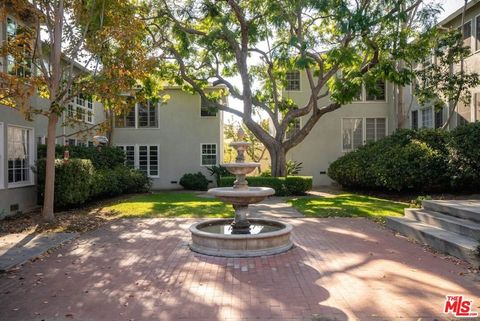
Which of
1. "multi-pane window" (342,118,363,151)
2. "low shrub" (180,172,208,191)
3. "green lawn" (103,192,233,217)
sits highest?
"multi-pane window" (342,118,363,151)

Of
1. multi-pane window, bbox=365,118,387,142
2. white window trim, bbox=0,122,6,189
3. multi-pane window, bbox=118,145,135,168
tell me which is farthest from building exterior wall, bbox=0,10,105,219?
multi-pane window, bbox=365,118,387,142

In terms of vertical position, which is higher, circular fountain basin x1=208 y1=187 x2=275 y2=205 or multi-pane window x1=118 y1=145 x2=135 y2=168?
multi-pane window x1=118 y1=145 x2=135 y2=168

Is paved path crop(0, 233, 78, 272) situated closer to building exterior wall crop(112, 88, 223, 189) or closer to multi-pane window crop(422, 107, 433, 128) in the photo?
building exterior wall crop(112, 88, 223, 189)

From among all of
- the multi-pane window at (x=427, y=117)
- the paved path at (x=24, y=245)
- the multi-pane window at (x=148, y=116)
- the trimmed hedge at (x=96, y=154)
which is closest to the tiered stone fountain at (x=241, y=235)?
the paved path at (x=24, y=245)

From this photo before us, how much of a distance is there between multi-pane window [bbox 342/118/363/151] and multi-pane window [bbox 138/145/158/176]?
11376 millimetres

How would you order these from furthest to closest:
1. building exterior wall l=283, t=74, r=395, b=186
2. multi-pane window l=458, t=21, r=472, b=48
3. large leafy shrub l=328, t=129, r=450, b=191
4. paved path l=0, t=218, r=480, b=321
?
building exterior wall l=283, t=74, r=395, b=186 → multi-pane window l=458, t=21, r=472, b=48 → large leafy shrub l=328, t=129, r=450, b=191 → paved path l=0, t=218, r=480, b=321

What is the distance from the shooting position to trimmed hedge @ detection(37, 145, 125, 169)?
1598cm

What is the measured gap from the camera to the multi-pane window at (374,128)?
24812 millimetres

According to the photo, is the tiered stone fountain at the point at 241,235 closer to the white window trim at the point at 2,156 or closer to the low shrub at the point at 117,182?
the white window trim at the point at 2,156

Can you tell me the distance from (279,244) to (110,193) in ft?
41.4

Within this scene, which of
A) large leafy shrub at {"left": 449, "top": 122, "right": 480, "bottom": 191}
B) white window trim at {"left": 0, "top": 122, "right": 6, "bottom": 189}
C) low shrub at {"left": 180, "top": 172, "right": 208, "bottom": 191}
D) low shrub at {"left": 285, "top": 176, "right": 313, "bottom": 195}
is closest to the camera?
white window trim at {"left": 0, "top": 122, "right": 6, "bottom": 189}

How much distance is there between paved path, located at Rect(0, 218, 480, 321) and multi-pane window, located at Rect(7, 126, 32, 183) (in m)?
6.19

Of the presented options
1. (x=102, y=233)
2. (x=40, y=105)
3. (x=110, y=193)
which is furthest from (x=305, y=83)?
(x=102, y=233)

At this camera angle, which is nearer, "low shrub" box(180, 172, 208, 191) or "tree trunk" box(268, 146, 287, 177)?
"tree trunk" box(268, 146, 287, 177)
